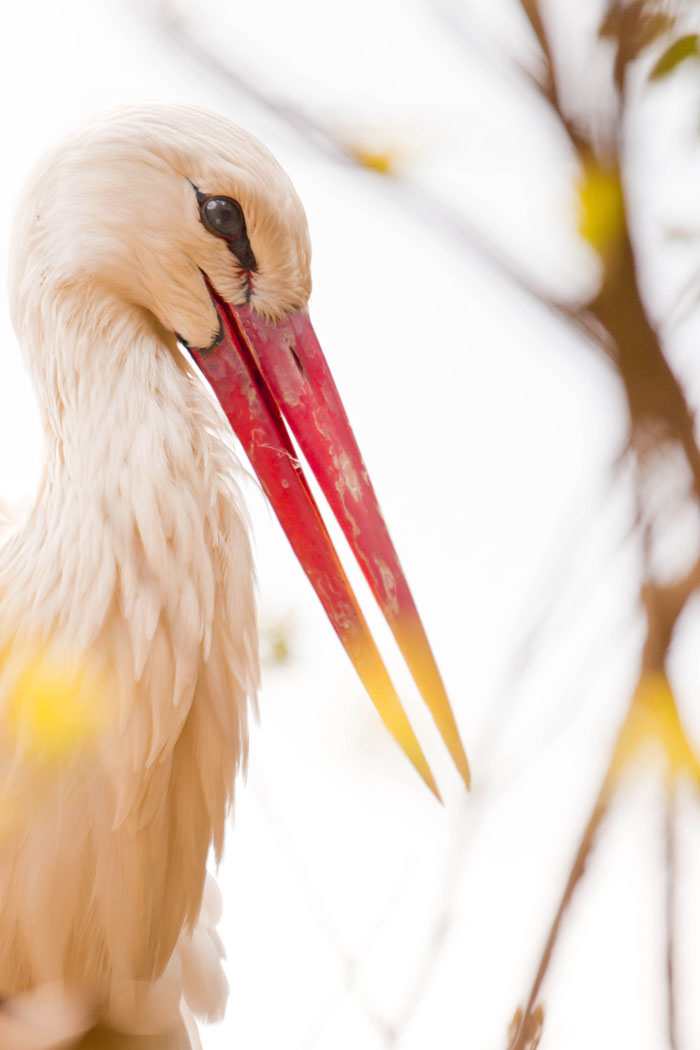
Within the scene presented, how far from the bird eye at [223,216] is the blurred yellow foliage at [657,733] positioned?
57cm

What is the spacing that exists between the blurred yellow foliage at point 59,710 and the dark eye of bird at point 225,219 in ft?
1.39

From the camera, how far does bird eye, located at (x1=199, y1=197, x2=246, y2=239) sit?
986mm

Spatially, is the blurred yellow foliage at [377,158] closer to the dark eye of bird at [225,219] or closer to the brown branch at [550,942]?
the dark eye of bird at [225,219]

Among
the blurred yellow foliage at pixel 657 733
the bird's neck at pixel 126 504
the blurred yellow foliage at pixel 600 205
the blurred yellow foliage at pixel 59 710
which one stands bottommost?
the blurred yellow foliage at pixel 59 710

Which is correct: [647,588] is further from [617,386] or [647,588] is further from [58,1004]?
[58,1004]

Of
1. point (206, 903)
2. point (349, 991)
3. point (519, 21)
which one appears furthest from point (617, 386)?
point (206, 903)

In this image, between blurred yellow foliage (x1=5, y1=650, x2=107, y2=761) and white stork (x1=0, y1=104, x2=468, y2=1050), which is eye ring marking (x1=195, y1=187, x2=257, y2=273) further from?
blurred yellow foliage (x1=5, y1=650, x2=107, y2=761)

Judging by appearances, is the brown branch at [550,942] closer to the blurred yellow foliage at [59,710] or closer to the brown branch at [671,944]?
the brown branch at [671,944]

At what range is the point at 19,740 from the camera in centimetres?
99

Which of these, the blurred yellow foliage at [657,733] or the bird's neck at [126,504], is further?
the bird's neck at [126,504]

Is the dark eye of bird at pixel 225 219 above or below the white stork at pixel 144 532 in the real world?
above

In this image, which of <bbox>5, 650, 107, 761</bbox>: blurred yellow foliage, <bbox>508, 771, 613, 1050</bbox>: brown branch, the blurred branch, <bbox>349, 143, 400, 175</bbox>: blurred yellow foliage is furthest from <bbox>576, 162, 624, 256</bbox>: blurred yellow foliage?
<bbox>5, 650, 107, 761</bbox>: blurred yellow foliage

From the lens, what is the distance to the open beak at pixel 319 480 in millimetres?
1025

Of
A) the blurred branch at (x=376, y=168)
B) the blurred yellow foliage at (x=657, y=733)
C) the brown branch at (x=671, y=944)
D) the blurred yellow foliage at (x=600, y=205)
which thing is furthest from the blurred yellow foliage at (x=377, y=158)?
the brown branch at (x=671, y=944)
